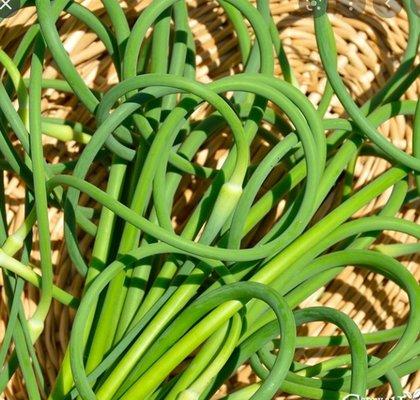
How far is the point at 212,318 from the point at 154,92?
5.2 inches

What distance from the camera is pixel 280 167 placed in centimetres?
70

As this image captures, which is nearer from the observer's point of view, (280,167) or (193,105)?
(193,105)

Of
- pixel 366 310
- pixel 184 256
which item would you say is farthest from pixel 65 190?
pixel 366 310

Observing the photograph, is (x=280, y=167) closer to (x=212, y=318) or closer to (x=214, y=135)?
(x=214, y=135)

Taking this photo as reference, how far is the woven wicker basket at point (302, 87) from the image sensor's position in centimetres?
72

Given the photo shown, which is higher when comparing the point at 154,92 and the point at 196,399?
the point at 154,92

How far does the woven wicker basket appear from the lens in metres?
0.72

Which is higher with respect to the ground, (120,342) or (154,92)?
(154,92)

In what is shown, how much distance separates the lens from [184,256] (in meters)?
0.60

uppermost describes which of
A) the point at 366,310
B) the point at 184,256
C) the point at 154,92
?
the point at 154,92

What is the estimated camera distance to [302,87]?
736mm

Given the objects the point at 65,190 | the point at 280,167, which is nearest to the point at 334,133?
the point at 280,167

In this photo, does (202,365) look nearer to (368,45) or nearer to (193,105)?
(193,105)

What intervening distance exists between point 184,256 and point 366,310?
0.19 meters
